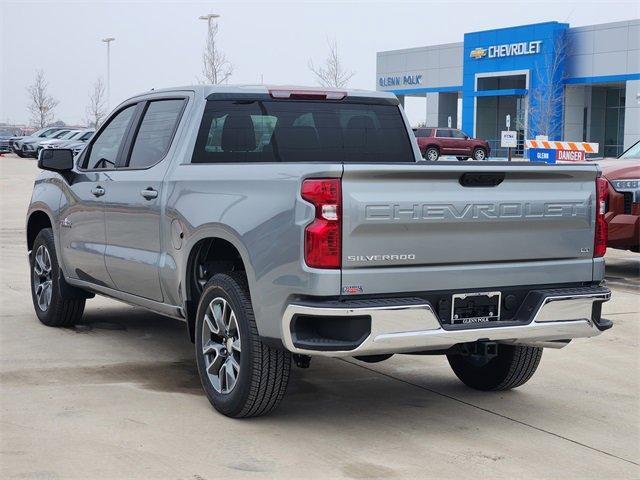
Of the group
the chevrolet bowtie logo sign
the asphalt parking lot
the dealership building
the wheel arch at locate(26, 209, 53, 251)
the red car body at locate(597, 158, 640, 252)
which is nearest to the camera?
the asphalt parking lot

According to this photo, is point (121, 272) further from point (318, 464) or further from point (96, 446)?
point (318, 464)

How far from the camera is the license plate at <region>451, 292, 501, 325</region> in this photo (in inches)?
216

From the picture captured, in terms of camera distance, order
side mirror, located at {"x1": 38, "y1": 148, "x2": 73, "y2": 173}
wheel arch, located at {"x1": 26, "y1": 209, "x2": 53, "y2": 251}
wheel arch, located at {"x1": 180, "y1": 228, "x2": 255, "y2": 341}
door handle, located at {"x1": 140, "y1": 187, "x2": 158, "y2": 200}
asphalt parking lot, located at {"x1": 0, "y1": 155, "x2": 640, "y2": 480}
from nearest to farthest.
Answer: asphalt parking lot, located at {"x1": 0, "y1": 155, "x2": 640, "y2": 480} → wheel arch, located at {"x1": 180, "y1": 228, "x2": 255, "y2": 341} → door handle, located at {"x1": 140, "y1": 187, "x2": 158, "y2": 200} → side mirror, located at {"x1": 38, "y1": 148, "x2": 73, "y2": 173} → wheel arch, located at {"x1": 26, "y1": 209, "x2": 53, "y2": 251}

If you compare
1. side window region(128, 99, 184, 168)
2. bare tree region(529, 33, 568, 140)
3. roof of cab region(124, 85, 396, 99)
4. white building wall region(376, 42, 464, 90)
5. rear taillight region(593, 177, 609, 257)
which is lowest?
rear taillight region(593, 177, 609, 257)

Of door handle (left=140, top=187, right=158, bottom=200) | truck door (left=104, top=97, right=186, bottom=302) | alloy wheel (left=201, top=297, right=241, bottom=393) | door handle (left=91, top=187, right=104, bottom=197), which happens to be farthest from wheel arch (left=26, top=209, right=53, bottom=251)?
alloy wheel (left=201, top=297, right=241, bottom=393)

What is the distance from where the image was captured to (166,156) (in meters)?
6.84

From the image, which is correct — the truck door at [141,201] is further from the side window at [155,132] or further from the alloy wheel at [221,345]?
the alloy wheel at [221,345]

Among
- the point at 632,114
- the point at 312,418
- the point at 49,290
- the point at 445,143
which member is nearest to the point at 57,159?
the point at 49,290

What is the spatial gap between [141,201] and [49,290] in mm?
2050

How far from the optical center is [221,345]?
5984mm

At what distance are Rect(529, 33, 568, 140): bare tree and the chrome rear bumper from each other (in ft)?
179

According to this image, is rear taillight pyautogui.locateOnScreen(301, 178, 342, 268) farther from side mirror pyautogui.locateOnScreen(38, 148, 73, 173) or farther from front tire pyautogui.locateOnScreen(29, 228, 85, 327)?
front tire pyautogui.locateOnScreen(29, 228, 85, 327)

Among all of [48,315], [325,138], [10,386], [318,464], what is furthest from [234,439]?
[48,315]

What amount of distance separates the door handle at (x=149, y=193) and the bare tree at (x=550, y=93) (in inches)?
2126
